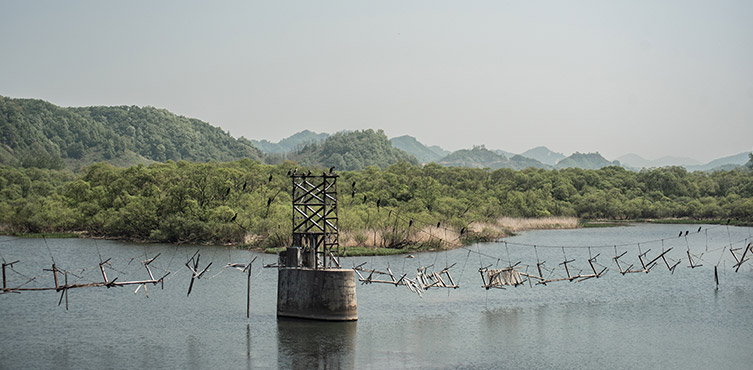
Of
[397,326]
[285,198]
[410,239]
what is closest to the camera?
[397,326]

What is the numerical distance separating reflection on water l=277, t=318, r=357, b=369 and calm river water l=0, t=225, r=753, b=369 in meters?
0.08

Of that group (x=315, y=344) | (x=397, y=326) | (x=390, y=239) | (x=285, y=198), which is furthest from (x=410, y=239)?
(x=315, y=344)

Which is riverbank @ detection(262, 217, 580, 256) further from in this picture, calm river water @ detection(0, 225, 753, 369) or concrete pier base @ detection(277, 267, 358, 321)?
concrete pier base @ detection(277, 267, 358, 321)

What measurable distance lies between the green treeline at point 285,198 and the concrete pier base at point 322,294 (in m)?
27.5

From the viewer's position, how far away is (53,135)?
627 ft

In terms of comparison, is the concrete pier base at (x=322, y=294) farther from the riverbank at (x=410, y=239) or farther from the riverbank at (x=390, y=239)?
the riverbank at (x=410, y=239)

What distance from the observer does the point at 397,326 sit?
102ft

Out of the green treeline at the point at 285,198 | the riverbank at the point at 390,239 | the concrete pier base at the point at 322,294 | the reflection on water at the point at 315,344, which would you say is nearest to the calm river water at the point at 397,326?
the reflection on water at the point at 315,344

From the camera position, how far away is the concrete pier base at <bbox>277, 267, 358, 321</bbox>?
2925 cm

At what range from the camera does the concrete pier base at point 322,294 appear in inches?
1152

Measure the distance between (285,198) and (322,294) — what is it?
5143 cm

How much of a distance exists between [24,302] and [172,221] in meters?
29.7

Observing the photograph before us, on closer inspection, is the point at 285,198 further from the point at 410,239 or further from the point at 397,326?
the point at 397,326

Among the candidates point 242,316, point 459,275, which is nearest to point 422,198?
point 459,275
